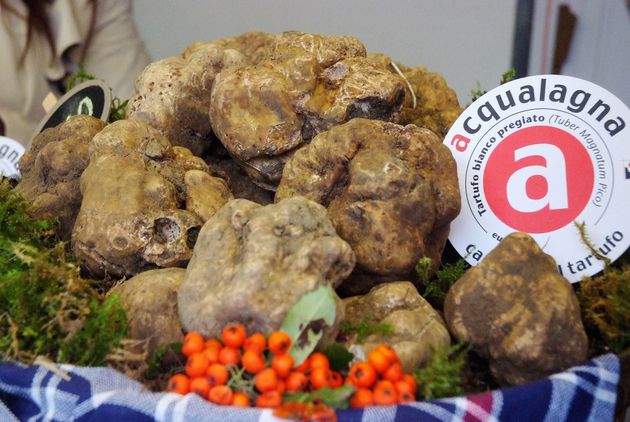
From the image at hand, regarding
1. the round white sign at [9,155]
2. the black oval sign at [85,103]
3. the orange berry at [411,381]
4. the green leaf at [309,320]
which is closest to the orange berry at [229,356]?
the green leaf at [309,320]

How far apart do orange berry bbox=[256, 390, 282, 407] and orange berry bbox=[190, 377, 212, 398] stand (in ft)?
0.32

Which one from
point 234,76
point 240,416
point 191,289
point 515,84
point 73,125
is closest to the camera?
point 240,416

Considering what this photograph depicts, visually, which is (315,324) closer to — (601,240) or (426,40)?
(601,240)

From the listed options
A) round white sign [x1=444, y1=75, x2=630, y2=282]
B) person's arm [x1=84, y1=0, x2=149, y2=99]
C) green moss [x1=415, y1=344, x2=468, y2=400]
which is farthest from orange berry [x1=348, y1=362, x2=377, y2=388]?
person's arm [x1=84, y1=0, x2=149, y2=99]

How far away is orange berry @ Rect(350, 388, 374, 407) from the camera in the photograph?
1.22 m

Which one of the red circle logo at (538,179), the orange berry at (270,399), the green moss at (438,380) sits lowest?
the green moss at (438,380)

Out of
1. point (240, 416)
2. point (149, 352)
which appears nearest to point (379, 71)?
point (149, 352)

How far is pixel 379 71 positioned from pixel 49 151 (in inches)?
41.7

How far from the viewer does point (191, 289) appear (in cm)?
146

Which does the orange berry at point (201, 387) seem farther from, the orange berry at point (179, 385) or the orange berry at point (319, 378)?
the orange berry at point (319, 378)

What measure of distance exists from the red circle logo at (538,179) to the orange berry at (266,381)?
89 centimetres

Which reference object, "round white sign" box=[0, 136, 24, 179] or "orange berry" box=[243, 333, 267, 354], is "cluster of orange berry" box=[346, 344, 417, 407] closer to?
"orange berry" box=[243, 333, 267, 354]

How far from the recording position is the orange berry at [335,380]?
1.27m

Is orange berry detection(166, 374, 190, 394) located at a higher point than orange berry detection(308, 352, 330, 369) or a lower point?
lower
